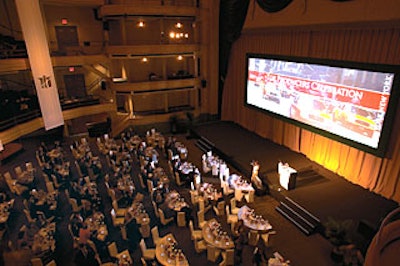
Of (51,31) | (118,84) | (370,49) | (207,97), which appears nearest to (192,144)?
(207,97)

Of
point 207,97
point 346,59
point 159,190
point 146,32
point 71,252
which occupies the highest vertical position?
point 146,32

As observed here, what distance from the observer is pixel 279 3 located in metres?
12.0

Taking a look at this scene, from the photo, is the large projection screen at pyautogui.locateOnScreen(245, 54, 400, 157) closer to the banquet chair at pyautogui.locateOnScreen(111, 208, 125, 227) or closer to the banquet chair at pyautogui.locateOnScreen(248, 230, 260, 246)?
the banquet chair at pyautogui.locateOnScreen(248, 230, 260, 246)

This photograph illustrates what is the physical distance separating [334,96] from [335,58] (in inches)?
59.6

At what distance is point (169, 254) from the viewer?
724 cm

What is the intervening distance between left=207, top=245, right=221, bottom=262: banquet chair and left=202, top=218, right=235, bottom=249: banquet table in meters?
0.12

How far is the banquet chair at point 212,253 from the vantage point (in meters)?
7.50

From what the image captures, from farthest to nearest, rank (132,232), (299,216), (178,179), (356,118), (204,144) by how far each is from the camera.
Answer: (204,144) < (178,179) < (356,118) < (299,216) < (132,232)

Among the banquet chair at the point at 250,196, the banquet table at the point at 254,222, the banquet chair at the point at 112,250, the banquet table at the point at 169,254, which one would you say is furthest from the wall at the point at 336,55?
the banquet chair at the point at 112,250

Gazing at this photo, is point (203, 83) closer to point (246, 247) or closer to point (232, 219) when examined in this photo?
point (232, 219)

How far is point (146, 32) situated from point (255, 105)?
9485 millimetres

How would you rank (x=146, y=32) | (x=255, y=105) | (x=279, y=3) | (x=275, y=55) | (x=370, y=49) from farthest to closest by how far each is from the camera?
1. (x=146, y=32)
2. (x=255, y=105)
3. (x=275, y=55)
4. (x=279, y=3)
5. (x=370, y=49)

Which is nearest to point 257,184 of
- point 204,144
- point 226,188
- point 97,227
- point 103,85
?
point 226,188

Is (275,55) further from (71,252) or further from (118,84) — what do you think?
(71,252)
